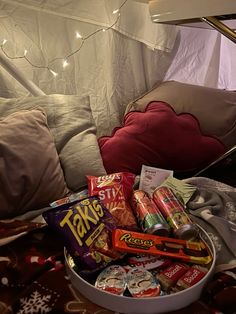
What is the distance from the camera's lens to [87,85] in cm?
142

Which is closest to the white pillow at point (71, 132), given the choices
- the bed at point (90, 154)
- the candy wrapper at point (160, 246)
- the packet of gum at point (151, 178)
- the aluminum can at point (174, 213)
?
the bed at point (90, 154)

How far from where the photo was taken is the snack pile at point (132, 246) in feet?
2.28

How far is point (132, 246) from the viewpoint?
74 centimetres

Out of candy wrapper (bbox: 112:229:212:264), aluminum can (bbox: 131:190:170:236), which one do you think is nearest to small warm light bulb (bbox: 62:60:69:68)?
aluminum can (bbox: 131:190:170:236)

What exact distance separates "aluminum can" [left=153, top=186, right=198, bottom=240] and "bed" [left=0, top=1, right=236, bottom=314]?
0.07 meters

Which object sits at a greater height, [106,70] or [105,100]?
[106,70]

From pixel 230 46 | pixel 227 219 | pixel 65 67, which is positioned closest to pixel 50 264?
pixel 227 219

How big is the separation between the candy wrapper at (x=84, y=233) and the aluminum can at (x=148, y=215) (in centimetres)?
8

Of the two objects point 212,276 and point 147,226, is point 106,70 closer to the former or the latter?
point 147,226

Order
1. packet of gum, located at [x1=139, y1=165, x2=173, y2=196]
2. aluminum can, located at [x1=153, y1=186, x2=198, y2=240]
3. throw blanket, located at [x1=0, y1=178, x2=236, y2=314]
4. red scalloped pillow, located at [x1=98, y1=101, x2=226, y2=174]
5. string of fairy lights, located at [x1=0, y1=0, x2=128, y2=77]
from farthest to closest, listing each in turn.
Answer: string of fairy lights, located at [x1=0, y1=0, x2=128, y2=77] < red scalloped pillow, located at [x1=98, y1=101, x2=226, y2=174] < packet of gum, located at [x1=139, y1=165, x2=173, y2=196] < aluminum can, located at [x1=153, y1=186, x2=198, y2=240] < throw blanket, located at [x1=0, y1=178, x2=236, y2=314]

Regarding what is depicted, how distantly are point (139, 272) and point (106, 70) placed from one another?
920 mm

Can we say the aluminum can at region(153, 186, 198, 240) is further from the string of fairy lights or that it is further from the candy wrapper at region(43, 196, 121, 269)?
the string of fairy lights

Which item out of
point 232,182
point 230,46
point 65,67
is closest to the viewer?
point 232,182

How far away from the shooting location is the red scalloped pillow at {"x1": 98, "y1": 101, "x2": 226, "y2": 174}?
116cm
